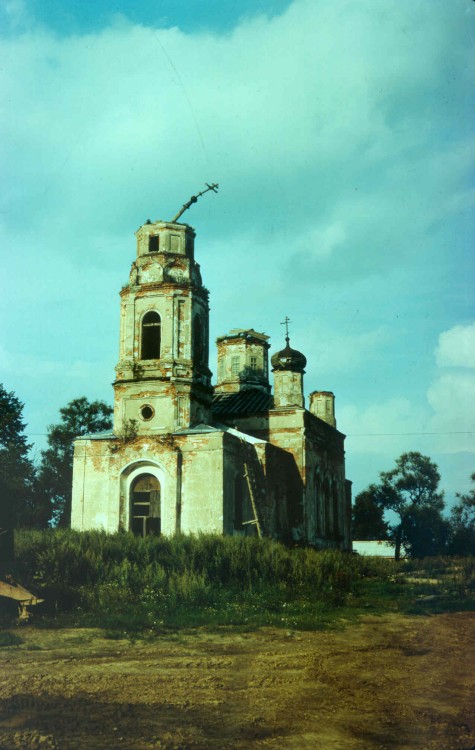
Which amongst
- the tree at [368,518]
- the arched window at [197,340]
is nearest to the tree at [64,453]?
the arched window at [197,340]

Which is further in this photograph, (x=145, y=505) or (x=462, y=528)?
(x=462, y=528)

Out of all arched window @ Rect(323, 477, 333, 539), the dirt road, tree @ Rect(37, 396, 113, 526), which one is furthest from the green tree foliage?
the dirt road

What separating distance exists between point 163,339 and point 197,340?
1.54 meters

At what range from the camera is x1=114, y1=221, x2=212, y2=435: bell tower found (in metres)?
23.2

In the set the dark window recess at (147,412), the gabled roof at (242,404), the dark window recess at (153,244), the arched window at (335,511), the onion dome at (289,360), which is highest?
the dark window recess at (153,244)

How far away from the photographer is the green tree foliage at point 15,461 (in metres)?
34.7

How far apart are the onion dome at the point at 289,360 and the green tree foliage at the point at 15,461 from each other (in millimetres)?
13088

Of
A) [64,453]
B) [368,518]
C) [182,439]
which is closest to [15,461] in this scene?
[64,453]

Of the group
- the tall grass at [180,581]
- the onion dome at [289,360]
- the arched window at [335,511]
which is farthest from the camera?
the arched window at [335,511]

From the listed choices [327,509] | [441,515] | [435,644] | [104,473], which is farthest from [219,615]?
[441,515]

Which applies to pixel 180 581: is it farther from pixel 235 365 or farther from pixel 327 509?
pixel 235 365

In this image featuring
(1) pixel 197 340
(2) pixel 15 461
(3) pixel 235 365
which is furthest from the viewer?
(2) pixel 15 461

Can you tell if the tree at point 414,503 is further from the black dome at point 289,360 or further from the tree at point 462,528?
the black dome at point 289,360

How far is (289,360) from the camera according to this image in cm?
2717
